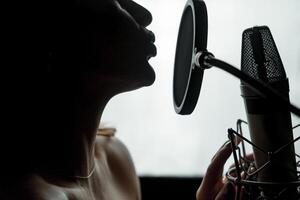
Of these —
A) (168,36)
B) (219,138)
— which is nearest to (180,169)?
(219,138)

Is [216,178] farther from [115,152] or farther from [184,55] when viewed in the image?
[115,152]

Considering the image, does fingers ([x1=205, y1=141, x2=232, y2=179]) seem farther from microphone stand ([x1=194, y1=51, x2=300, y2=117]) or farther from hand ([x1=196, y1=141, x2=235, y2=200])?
microphone stand ([x1=194, y1=51, x2=300, y2=117])

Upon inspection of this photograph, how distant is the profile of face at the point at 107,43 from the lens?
0.60m

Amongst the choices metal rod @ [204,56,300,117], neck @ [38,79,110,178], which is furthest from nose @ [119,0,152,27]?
metal rod @ [204,56,300,117]

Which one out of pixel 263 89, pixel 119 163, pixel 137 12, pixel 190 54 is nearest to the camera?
pixel 263 89

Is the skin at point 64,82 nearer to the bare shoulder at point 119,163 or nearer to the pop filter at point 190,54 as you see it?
the pop filter at point 190,54

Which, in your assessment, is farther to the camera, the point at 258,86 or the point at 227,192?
the point at 227,192

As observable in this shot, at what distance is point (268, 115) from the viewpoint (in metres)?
0.51

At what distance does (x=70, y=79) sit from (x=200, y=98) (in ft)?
1.26

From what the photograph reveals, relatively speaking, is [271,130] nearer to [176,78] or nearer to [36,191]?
[176,78]

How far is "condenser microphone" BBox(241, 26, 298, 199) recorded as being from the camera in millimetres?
516

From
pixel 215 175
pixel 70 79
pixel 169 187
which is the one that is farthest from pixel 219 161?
pixel 169 187

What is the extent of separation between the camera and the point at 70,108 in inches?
24.8

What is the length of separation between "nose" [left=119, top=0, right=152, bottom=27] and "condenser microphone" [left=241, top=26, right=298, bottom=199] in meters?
0.17
